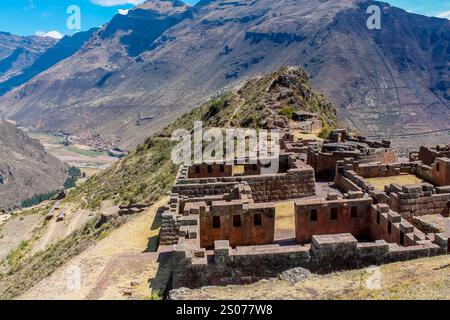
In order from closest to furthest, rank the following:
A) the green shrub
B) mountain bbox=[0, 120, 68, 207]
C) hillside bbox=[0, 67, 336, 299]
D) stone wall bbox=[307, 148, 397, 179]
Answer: hillside bbox=[0, 67, 336, 299] < stone wall bbox=[307, 148, 397, 179] < the green shrub < mountain bbox=[0, 120, 68, 207]

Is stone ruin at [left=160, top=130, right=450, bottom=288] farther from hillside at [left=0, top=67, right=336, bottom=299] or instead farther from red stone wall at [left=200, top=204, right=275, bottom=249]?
hillside at [left=0, top=67, right=336, bottom=299]

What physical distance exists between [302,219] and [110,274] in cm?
866

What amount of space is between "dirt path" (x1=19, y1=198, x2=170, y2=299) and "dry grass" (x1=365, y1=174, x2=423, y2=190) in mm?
13234

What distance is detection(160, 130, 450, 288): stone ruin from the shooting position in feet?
54.6

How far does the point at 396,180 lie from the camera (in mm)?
28469

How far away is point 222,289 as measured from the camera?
16047 millimetres

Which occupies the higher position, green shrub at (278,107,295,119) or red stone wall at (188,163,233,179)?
green shrub at (278,107,295,119)

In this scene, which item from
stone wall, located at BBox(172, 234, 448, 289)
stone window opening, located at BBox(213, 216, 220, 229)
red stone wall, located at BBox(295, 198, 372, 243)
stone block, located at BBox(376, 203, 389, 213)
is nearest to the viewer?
stone wall, located at BBox(172, 234, 448, 289)

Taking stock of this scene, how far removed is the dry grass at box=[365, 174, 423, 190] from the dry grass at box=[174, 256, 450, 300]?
455 inches

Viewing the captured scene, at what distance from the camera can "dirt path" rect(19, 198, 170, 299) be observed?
1855 centimetres

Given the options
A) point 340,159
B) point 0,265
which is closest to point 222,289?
point 340,159

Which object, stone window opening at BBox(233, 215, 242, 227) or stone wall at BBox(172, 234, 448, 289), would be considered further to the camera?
stone window opening at BBox(233, 215, 242, 227)

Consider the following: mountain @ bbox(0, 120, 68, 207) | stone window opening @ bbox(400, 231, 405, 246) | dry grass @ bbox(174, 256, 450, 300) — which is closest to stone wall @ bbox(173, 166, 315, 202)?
stone window opening @ bbox(400, 231, 405, 246)
